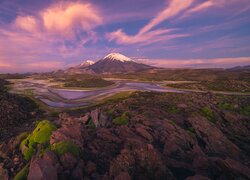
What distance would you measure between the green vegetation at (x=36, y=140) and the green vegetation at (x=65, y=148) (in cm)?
136

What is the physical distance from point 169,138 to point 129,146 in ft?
11.1

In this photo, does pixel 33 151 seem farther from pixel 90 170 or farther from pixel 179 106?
pixel 179 106

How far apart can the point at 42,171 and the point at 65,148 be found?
6.78 feet

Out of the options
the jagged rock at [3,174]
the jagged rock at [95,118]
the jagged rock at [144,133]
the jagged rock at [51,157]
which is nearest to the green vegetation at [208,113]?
the jagged rock at [144,133]

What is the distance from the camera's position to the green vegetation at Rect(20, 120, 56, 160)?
1295 cm

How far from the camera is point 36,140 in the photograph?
13.6 metres

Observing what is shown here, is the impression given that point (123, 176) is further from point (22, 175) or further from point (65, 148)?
point (22, 175)

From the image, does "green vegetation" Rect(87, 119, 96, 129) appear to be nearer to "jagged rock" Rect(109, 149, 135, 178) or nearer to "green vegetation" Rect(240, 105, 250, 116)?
"jagged rock" Rect(109, 149, 135, 178)

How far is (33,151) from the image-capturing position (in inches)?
509

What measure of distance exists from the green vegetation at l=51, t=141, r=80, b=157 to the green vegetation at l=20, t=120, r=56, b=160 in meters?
1.36

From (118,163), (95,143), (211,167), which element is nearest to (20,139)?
(95,143)

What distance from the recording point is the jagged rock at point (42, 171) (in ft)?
31.8

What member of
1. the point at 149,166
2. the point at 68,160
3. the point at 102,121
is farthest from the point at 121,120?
the point at 68,160

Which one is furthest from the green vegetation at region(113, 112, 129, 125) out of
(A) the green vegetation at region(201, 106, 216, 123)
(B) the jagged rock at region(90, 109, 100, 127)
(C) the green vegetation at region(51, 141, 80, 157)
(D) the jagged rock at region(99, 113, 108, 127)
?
(A) the green vegetation at region(201, 106, 216, 123)
